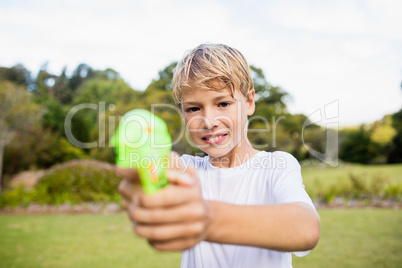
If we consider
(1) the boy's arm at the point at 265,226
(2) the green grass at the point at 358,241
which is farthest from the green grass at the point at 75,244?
(1) the boy's arm at the point at 265,226

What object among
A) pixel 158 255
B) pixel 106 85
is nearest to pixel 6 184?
pixel 158 255

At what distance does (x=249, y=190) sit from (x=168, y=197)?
1120mm

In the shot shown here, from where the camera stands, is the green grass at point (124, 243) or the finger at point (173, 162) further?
the green grass at point (124, 243)

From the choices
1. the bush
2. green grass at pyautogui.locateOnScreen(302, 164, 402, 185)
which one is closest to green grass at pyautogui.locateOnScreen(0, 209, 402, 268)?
the bush

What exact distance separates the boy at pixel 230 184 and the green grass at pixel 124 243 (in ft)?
17.4

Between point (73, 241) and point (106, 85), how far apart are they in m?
42.9

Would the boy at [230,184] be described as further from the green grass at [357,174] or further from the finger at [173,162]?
the green grass at [357,174]

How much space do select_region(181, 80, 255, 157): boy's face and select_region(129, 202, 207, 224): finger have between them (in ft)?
3.15

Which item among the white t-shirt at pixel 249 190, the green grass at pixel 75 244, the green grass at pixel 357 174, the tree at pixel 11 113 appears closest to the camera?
the white t-shirt at pixel 249 190

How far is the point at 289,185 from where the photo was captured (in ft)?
4.74

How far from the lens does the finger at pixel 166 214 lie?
29.4 inches

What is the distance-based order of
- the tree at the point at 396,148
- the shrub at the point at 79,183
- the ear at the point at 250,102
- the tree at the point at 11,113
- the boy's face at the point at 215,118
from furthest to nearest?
the tree at the point at 396,148 < the tree at the point at 11,113 < the shrub at the point at 79,183 < the ear at the point at 250,102 < the boy's face at the point at 215,118

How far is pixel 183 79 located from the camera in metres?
1.76

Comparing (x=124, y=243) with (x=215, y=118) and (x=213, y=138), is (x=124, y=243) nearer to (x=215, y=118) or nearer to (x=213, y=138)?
(x=213, y=138)
